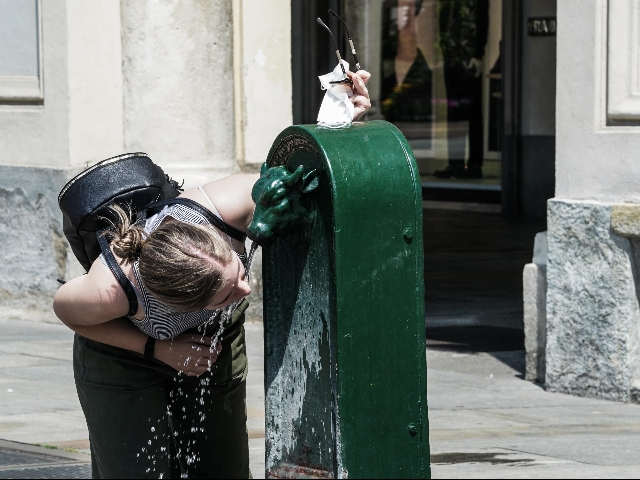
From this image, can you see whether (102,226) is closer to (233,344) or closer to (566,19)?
(233,344)

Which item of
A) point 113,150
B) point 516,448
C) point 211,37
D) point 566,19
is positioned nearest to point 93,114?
point 113,150

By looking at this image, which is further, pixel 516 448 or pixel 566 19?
pixel 566 19

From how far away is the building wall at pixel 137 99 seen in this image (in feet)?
28.7

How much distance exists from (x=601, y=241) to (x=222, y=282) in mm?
3656

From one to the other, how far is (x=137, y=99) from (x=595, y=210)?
11.6 ft

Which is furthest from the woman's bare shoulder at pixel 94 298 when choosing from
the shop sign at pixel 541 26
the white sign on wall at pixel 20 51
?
the shop sign at pixel 541 26

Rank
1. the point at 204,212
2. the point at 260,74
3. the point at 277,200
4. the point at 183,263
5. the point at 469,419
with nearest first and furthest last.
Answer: the point at 183,263 < the point at 277,200 < the point at 204,212 < the point at 469,419 < the point at 260,74

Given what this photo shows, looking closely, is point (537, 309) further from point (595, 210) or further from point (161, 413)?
point (161, 413)

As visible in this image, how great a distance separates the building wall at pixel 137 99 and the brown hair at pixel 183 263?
5406 mm

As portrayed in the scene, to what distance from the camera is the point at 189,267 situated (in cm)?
323

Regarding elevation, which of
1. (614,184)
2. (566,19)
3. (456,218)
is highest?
(566,19)

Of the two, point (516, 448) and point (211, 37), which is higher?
point (211, 37)

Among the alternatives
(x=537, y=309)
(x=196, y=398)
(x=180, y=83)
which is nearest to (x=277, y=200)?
(x=196, y=398)

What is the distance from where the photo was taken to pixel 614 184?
658 centimetres
